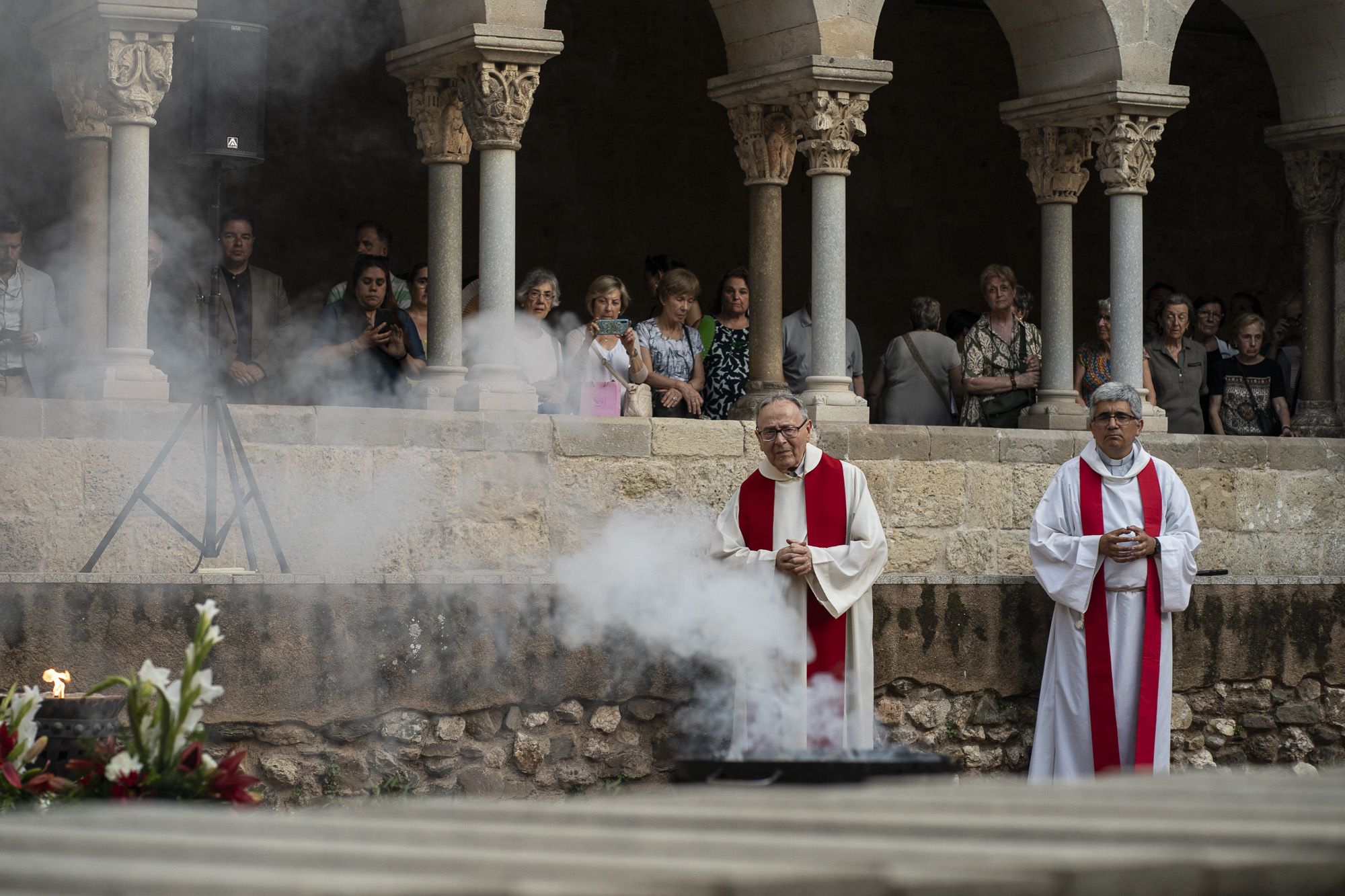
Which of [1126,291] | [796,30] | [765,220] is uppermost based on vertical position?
[796,30]

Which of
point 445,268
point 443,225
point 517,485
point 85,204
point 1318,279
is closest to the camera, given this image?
point 517,485

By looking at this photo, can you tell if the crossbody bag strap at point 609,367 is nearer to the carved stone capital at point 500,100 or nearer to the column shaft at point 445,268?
the column shaft at point 445,268

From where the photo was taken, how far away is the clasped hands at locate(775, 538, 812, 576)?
7.07 meters

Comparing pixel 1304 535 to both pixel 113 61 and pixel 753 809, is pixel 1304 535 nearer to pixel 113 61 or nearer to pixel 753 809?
pixel 113 61

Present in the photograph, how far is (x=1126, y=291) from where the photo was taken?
1145 centimetres

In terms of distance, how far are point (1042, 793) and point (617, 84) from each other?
13.1 metres

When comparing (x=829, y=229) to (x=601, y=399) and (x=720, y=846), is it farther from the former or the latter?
(x=720, y=846)

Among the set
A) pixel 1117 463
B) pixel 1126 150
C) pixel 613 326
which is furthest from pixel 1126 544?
pixel 1126 150

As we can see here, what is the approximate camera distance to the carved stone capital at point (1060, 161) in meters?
11.9

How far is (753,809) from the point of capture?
2.29 metres

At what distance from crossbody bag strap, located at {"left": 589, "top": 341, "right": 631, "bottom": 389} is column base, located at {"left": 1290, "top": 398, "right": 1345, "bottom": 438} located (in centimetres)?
473

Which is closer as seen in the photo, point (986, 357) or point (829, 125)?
point (829, 125)

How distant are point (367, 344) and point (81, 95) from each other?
1.89m

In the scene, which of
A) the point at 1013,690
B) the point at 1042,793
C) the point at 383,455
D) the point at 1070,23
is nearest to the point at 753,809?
the point at 1042,793
